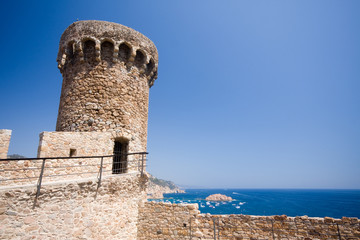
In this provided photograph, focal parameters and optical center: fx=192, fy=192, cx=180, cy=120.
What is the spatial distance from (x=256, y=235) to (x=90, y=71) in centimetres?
960

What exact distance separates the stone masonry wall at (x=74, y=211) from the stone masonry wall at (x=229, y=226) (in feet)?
2.35

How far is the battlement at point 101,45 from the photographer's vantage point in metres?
8.80

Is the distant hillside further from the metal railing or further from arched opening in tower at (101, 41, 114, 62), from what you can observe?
the metal railing

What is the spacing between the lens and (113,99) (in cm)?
841

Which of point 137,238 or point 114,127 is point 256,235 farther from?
point 114,127

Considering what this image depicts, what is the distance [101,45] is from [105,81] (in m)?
1.82

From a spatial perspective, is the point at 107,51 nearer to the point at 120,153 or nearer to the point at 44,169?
the point at 120,153

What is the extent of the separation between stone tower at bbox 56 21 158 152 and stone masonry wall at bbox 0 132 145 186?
0.89 metres

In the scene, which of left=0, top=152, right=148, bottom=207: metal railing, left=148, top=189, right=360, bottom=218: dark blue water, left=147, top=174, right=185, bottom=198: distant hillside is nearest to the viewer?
left=0, top=152, right=148, bottom=207: metal railing

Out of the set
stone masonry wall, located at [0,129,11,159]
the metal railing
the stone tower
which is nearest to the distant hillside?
the stone tower

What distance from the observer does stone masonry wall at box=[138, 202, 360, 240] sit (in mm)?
6598

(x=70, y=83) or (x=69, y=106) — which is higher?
(x=70, y=83)

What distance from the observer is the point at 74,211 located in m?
4.99

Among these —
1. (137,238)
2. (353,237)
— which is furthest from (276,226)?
(137,238)
